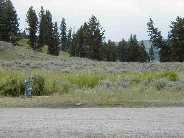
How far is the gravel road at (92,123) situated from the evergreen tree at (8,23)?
86633mm

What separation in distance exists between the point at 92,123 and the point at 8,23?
91361mm

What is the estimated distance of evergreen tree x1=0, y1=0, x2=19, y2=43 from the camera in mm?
101238

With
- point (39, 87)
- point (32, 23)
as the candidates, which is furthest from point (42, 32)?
point (39, 87)

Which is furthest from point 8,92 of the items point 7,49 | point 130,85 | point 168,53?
point 168,53

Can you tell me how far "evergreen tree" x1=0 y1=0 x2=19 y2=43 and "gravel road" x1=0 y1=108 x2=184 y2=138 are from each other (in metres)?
86.6

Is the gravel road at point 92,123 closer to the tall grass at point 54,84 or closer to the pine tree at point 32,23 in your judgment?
the tall grass at point 54,84

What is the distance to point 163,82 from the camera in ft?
85.1

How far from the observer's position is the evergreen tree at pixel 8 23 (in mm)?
101238

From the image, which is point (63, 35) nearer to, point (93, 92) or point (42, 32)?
point (42, 32)

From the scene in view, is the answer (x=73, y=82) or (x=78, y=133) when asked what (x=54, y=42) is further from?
(x=78, y=133)

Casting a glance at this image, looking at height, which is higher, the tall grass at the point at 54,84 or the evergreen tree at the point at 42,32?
the evergreen tree at the point at 42,32

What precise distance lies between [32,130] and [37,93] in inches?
460

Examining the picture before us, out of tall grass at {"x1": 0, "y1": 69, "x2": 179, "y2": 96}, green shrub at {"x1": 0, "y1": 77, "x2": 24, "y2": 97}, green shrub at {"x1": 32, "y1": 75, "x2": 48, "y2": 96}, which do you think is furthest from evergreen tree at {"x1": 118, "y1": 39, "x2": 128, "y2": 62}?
green shrub at {"x1": 0, "y1": 77, "x2": 24, "y2": 97}

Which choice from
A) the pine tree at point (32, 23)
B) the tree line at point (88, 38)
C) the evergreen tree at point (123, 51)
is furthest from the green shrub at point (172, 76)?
the evergreen tree at point (123, 51)
